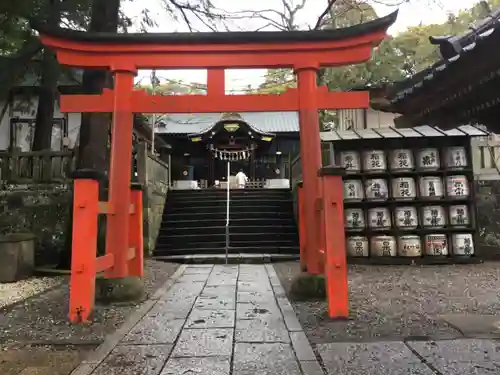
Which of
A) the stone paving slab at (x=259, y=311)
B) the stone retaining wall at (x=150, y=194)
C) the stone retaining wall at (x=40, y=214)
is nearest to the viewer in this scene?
the stone paving slab at (x=259, y=311)

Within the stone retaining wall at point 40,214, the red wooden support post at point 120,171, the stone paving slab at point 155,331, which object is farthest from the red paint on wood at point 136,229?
the stone retaining wall at point 40,214

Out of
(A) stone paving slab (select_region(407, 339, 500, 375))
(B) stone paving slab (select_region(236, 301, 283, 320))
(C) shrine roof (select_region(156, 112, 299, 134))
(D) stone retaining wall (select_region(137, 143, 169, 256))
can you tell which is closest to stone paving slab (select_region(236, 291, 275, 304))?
(B) stone paving slab (select_region(236, 301, 283, 320))

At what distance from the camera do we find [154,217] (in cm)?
1341

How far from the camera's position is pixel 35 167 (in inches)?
466

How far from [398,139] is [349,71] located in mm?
11649

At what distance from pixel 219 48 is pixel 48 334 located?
4.47 metres

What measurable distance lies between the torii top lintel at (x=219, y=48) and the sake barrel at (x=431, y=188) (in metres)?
5.00

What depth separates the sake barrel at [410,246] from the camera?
34.3 ft

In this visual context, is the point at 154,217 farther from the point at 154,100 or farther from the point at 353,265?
the point at 154,100

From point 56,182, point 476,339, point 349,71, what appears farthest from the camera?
point 349,71

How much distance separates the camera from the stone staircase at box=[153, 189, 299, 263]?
41.9 ft

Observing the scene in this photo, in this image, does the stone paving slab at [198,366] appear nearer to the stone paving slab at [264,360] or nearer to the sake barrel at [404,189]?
the stone paving slab at [264,360]

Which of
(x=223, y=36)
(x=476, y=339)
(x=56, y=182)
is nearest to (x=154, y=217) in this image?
(x=56, y=182)

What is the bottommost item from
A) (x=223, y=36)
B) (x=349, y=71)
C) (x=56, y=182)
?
(x=56, y=182)
